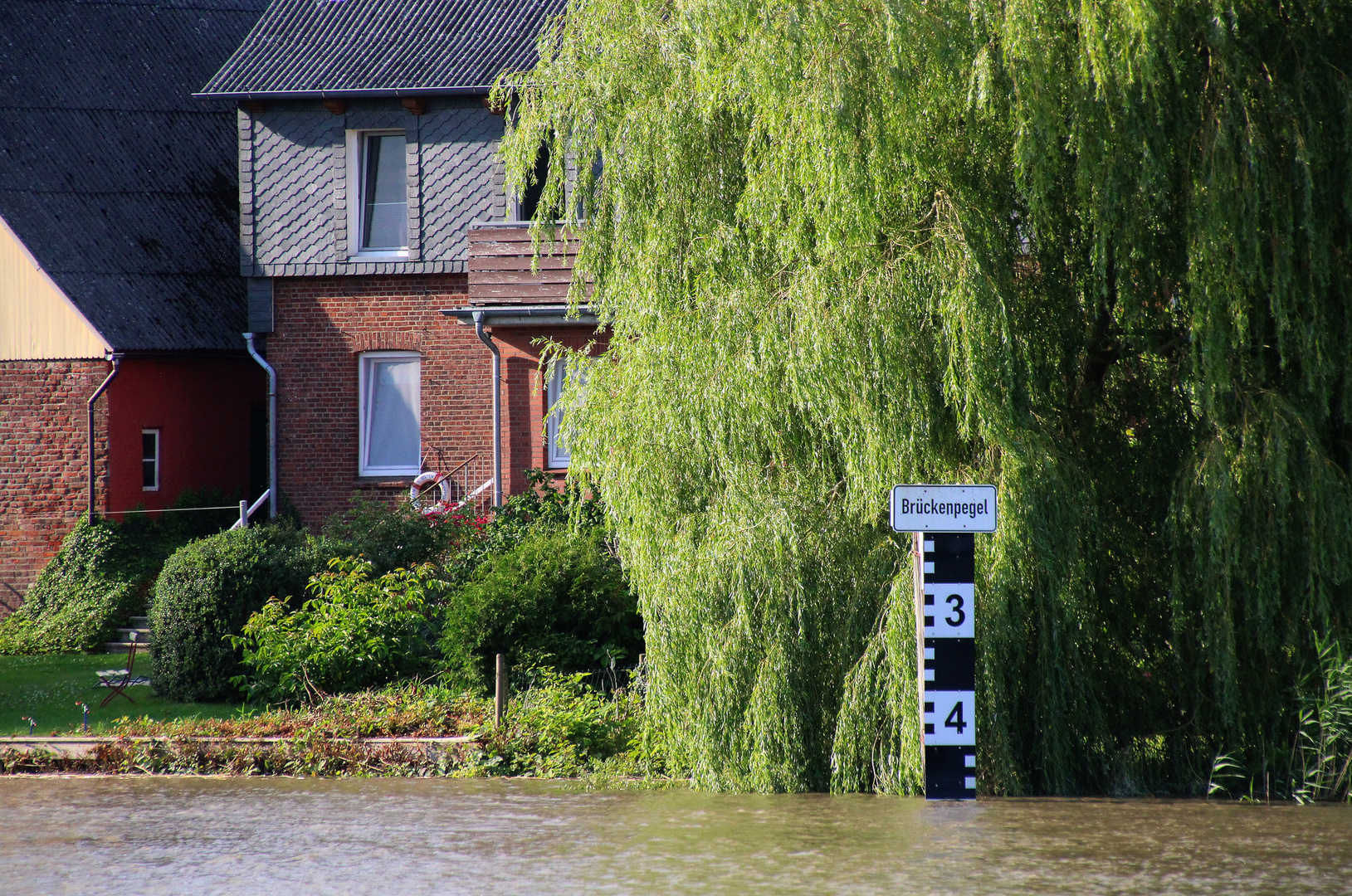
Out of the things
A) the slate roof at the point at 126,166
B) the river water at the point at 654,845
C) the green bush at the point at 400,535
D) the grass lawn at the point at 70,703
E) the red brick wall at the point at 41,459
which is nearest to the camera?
the river water at the point at 654,845

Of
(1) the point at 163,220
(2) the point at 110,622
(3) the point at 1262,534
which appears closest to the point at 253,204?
(1) the point at 163,220

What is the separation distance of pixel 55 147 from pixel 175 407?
4.86 m

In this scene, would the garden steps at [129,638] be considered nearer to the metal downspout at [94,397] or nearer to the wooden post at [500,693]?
the metal downspout at [94,397]

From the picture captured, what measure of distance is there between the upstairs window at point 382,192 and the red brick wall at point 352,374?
722 mm

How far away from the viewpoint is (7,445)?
2145 centimetres

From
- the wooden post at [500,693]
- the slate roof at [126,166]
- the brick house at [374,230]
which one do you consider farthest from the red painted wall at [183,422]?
the wooden post at [500,693]

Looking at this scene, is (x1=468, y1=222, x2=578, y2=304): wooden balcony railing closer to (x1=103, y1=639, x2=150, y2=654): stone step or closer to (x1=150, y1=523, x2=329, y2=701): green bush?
(x1=150, y1=523, x2=329, y2=701): green bush

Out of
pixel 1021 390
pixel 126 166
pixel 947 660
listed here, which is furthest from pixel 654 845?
pixel 126 166

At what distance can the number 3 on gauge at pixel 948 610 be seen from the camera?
9391 millimetres

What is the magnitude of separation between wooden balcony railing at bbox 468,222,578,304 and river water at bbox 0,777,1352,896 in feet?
31.7

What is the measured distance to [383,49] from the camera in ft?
70.6

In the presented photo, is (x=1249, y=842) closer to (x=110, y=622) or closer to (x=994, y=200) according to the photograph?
(x=994, y=200)

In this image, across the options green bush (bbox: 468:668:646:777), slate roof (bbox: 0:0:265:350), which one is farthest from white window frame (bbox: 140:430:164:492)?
green bush (bbox: 468:668:646:777)

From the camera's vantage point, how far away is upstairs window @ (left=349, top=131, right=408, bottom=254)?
71.0ft
